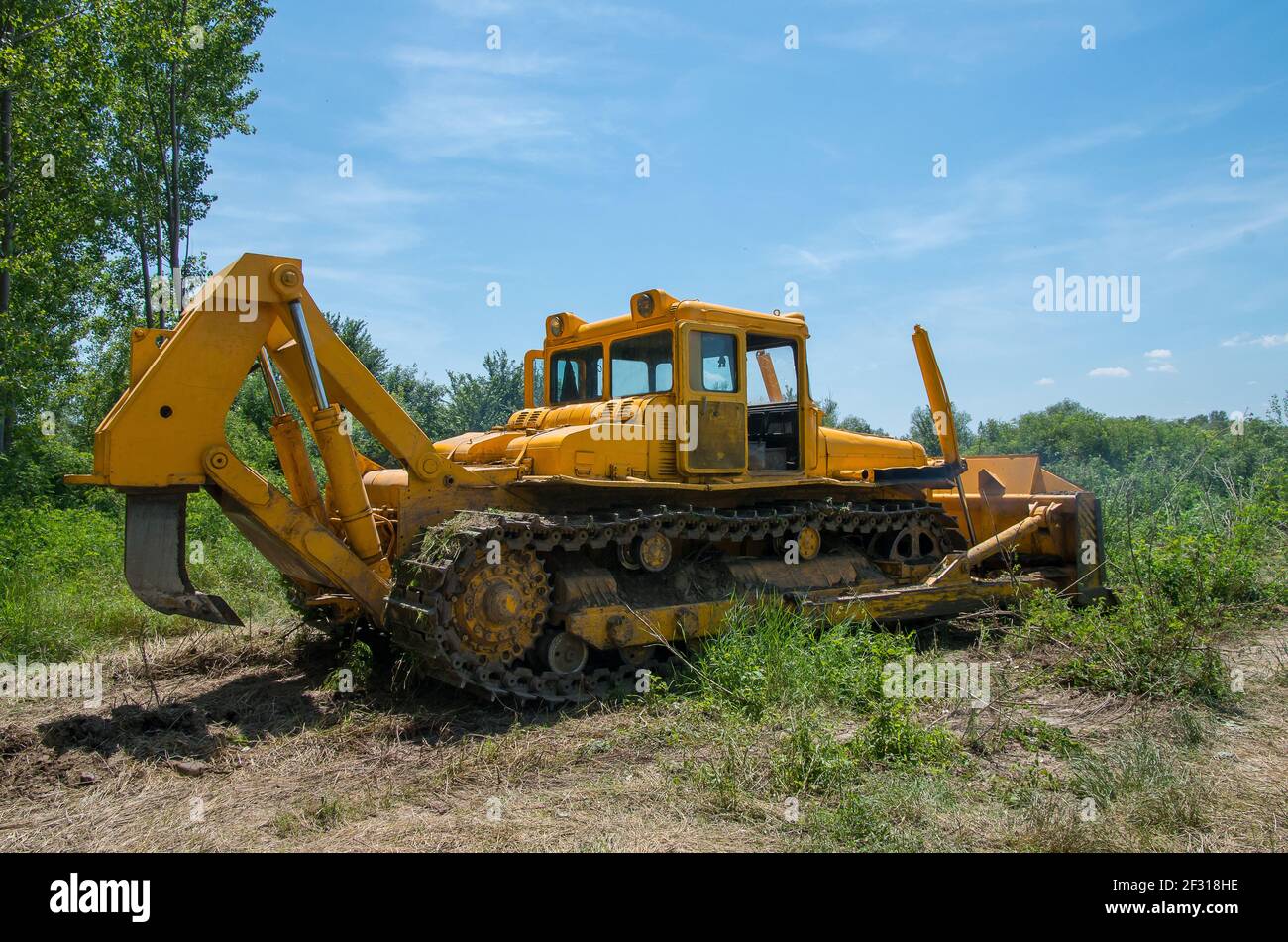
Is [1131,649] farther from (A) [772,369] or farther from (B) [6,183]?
(B) [6,183]

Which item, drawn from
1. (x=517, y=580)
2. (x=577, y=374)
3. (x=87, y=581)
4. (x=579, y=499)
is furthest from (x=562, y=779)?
(x=87, y=581)

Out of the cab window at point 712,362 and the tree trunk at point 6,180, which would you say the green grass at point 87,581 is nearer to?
the tree trunk at point 6,180

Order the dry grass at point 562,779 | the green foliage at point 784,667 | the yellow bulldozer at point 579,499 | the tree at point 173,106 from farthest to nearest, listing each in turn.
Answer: the tree at point 173,106 < the green foliage at point 784,667 < the yellow bulldozer at point 579,499 < the dry grass at point 562,779

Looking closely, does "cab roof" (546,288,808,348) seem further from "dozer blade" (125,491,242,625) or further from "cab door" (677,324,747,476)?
"dozer blade" (125,491,242,625)

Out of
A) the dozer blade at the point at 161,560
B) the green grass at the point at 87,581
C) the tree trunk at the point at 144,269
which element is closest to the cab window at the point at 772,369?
the dozer blade at the point at 161,560

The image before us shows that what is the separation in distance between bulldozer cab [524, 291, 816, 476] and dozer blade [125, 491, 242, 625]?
3924mm

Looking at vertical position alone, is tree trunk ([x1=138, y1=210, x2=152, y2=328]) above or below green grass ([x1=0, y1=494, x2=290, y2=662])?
above

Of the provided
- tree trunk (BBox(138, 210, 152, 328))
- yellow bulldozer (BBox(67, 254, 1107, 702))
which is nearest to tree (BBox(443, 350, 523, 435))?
tree trunk (BBox(138, 210, 152, 328))

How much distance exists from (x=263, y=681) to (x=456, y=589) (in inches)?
94.8

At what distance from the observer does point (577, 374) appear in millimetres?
9000

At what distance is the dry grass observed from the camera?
4297 mm

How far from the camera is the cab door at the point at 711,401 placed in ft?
25.7
